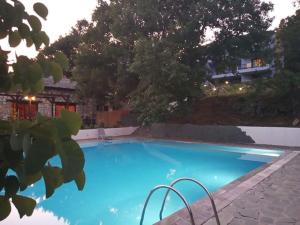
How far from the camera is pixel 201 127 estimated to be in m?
17.3

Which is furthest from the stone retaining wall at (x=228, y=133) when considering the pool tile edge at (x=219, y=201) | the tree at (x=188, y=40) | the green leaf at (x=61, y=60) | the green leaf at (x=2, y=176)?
the green leaf at (x=2, y=176)

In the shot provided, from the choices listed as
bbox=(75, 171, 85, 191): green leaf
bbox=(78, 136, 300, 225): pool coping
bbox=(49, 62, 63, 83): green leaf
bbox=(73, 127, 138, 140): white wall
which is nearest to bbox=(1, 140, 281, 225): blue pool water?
bbox=(78, 136, 300, 225): pool coping

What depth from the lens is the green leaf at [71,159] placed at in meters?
0.59

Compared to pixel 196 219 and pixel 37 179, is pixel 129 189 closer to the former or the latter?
pixel 196 219

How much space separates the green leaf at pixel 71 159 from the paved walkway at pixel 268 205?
4.02 m

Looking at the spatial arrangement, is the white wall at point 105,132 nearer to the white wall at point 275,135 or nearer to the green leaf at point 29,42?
the white wall at point 275,135

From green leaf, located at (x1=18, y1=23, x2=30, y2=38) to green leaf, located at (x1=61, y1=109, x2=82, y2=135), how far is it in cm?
33

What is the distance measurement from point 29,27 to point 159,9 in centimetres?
1771

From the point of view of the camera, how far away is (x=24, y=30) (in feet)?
2.54

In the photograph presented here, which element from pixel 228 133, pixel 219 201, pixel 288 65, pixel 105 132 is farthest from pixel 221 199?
pixel 105 132

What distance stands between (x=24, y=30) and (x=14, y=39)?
5cm

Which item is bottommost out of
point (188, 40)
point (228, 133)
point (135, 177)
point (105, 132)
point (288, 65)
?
point (135, 177)

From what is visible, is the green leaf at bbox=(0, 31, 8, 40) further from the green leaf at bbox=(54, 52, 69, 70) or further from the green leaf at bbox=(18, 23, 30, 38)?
the green leaf at bbox=(54, 52, 69, 70)

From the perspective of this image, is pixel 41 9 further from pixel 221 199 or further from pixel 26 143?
pixel 221 199
